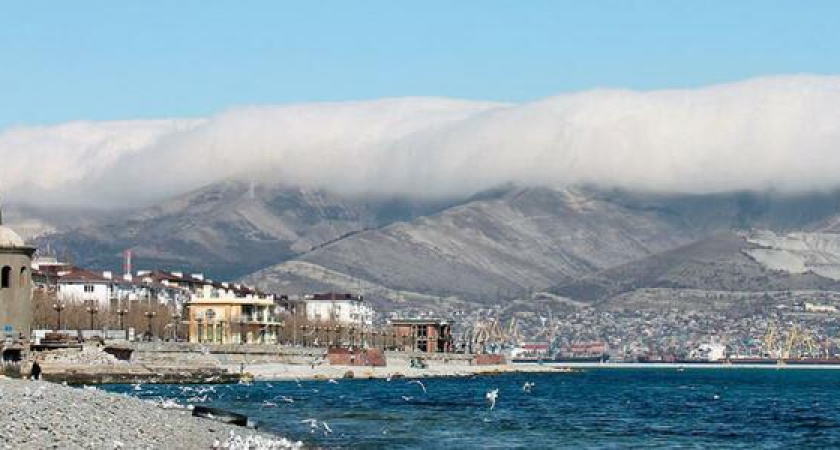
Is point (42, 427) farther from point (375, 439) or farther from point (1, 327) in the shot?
point (1, 327)

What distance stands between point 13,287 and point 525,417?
32060 mm

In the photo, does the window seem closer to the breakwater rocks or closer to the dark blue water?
the dark blue water

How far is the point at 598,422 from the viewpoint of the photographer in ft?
337

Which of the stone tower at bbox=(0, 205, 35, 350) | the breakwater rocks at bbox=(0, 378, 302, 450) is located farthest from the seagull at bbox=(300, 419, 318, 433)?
the stone tower at bbox=(0, 205, 35, 350)

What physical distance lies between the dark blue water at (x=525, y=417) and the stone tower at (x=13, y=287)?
1354 cm

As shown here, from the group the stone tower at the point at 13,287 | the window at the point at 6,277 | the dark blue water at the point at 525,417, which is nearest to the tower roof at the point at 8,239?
the stone tower at the point at 13,287

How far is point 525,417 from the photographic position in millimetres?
107625

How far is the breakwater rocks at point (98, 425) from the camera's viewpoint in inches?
2232

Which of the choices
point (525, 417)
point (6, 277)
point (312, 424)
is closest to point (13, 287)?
point (6, 277)

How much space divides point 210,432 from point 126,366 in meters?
85.8

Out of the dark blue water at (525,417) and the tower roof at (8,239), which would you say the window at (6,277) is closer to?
the tower roof at (8,239)

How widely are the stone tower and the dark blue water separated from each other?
13542 mm

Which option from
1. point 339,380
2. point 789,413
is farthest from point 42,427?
point 339,380

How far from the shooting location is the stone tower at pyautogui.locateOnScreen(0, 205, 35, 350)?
103 metres
